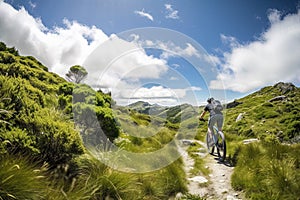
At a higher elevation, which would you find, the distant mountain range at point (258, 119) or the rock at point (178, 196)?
the distant mountain range at point (258, 119)

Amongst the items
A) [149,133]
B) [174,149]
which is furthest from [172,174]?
[149,133]

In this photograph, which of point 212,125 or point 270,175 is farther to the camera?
point 212,125

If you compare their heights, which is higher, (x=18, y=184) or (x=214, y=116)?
(x=214, y=116)

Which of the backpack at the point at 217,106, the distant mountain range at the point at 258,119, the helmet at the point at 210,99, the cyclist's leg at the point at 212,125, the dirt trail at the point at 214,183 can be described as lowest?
the dirt trail at the point at 214,183

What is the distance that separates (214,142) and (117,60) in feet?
17.1

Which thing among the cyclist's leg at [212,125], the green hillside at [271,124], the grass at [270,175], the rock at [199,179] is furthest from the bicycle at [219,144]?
the green hillside at [271,124]

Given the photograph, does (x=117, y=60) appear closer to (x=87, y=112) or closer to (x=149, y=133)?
(x=87, y=112)

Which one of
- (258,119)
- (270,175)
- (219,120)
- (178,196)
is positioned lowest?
(178,196)

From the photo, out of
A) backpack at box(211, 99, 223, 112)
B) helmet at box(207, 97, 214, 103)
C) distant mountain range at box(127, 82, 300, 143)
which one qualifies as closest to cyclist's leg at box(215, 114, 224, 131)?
backpack at box(211, 99, 223, 112)

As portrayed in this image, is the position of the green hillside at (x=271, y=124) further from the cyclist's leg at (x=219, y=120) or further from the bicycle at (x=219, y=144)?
the cyclist's leg at (x=219, y=120)

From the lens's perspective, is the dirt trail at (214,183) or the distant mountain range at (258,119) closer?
the dirt trail at (214,183)

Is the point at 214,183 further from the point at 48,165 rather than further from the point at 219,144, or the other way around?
the point at 48,165

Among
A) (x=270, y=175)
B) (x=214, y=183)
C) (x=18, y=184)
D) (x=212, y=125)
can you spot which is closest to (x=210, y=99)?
(x=212, y=125)

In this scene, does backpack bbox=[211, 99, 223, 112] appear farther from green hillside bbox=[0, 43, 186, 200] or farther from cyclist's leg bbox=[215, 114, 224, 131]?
green hillside bbox=[0, 43, 186, 200]
